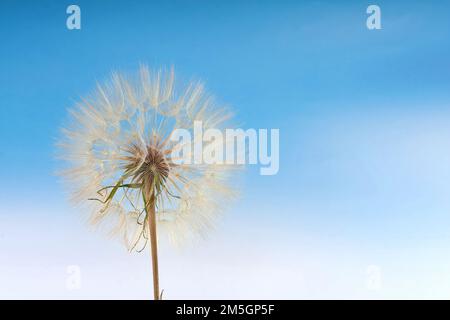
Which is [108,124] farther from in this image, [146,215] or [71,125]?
[146,215]

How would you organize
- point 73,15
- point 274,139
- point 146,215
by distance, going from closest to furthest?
point 146,215
point 274,139
point 73,15

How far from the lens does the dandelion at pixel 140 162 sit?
206 centimetres

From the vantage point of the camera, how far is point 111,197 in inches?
80.4

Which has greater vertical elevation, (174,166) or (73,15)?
(73,15)

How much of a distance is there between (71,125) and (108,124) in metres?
0.16

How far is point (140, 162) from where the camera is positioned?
204 centimetres

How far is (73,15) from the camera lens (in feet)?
8.57

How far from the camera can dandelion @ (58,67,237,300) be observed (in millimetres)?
2062
